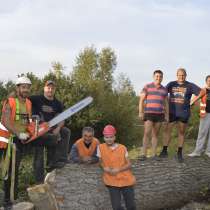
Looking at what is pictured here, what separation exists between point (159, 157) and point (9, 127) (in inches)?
115

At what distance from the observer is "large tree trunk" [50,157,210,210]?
264 inches

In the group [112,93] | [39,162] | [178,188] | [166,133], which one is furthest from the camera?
[112,93]

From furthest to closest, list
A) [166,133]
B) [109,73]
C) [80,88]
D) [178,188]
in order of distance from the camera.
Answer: [109,73] → [80,88] → [166,133] → [178,188]

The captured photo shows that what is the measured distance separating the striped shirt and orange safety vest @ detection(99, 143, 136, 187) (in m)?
1.59

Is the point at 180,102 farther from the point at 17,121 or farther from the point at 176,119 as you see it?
the point at 17,121

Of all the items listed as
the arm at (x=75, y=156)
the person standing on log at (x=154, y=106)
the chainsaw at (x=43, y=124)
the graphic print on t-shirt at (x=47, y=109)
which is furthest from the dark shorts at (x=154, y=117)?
the graphic print on t-shirt at (x=47, y=109)

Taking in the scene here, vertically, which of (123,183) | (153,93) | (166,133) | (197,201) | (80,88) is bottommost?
(197,201)

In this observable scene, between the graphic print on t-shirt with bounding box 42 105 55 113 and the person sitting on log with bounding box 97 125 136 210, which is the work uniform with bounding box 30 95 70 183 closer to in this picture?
the graphic print on t-shirt with bounding box 42 105 55 113

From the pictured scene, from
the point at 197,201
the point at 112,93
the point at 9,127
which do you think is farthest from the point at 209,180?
the point at 112,93

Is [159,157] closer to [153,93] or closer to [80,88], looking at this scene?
[153,93]

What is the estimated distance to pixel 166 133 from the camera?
8359 mm

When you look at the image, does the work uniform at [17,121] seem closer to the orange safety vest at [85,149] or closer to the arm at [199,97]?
the orange safety vest at [85,149]

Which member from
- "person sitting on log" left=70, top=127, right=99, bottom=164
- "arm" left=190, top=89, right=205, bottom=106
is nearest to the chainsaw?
"person sitting on log" left=70, top=127, right=99, bottom=164

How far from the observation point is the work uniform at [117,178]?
6.60 meters
